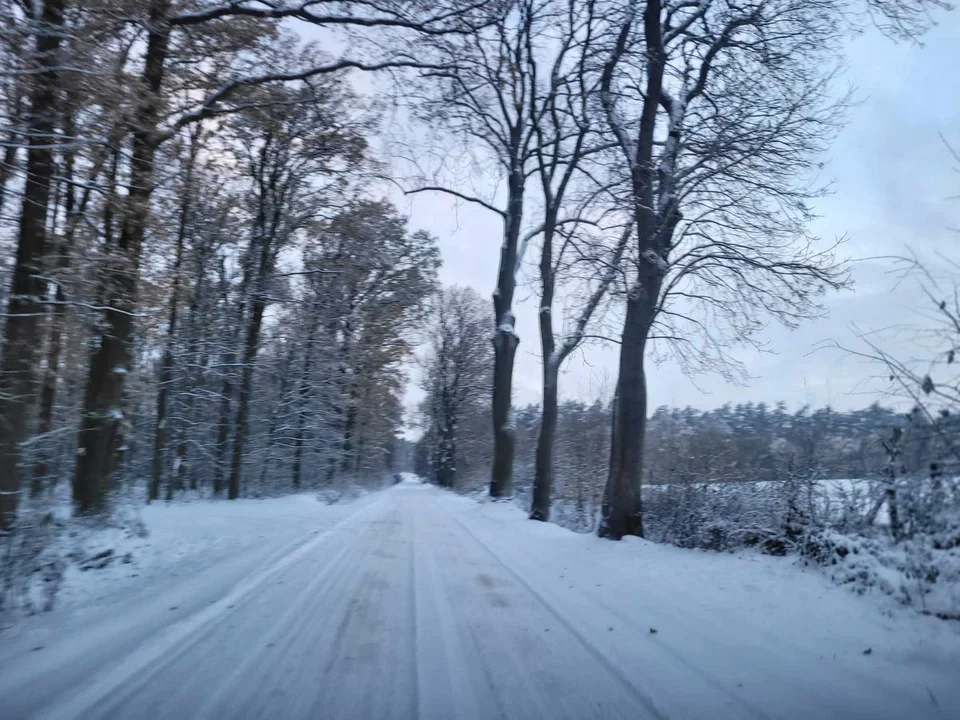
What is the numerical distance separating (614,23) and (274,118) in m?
7.68

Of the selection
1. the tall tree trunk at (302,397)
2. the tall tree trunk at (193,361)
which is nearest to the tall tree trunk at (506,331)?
the tall tree trunk at (302,397)

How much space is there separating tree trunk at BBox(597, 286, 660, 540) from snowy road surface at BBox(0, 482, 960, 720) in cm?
276

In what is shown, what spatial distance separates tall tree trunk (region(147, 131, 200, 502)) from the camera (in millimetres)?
11539

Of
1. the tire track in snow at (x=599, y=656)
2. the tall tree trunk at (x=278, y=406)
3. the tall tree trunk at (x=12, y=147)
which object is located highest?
the tall tree trunk at (x=12, y=147)

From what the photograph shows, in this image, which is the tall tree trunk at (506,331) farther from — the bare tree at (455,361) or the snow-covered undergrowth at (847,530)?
the bare tree at (455,361)

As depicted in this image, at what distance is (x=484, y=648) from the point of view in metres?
5.19

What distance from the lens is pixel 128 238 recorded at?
10.3 metres

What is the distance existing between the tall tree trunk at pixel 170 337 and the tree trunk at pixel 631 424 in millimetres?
8242

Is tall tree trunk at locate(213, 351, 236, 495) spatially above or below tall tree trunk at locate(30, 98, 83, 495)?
below

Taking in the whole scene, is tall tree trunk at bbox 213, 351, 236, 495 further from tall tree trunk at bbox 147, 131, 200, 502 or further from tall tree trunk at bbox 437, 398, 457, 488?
tall tree trunk at bbox 437, 398, 457, 488

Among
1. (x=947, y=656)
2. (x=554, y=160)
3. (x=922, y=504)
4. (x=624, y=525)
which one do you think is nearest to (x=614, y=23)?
(x=554, y=160)

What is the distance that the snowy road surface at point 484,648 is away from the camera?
4.02m

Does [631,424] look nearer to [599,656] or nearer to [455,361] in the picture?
[599,656]

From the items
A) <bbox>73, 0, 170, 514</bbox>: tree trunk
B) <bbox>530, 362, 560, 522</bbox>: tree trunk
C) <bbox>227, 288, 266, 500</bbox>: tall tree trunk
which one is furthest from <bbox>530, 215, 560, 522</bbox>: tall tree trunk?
<bbox>73, 0, 170, 514</bbox>: tree trunk
